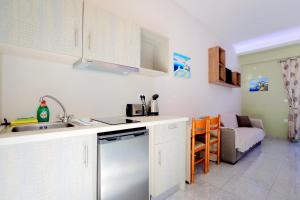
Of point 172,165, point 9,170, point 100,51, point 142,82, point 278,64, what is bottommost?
point 172,165

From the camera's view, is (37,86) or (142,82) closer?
(37,86)

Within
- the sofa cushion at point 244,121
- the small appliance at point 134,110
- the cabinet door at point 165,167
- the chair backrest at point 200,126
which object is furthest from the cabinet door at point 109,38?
the sofa cushion at point 244,121

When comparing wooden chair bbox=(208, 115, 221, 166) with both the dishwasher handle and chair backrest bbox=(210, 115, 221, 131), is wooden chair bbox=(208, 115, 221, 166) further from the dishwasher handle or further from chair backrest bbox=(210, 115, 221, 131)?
the dishwasher handle

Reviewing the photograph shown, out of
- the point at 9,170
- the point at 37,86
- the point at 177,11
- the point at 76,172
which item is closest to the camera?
the point at 9,170

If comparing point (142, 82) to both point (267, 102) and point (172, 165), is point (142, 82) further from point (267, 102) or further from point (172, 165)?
point (267, 102)

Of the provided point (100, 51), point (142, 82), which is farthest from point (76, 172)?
point (142, 82)

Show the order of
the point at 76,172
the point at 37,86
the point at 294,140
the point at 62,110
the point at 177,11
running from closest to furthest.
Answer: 1. the point at 76,172
2. the point at 37,86
3. the point at 62,110
4. the point at 177,11
5. the point at 294,140

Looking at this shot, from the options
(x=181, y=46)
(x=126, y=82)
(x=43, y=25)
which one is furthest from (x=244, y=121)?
(x=43, y=25)

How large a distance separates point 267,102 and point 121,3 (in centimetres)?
482

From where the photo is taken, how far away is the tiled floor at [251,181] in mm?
1642

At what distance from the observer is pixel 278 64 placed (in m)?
4.20

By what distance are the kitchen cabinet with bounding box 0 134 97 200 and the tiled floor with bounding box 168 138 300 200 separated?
1048mm

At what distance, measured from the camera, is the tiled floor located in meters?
1.64

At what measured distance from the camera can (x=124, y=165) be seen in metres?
1.19
